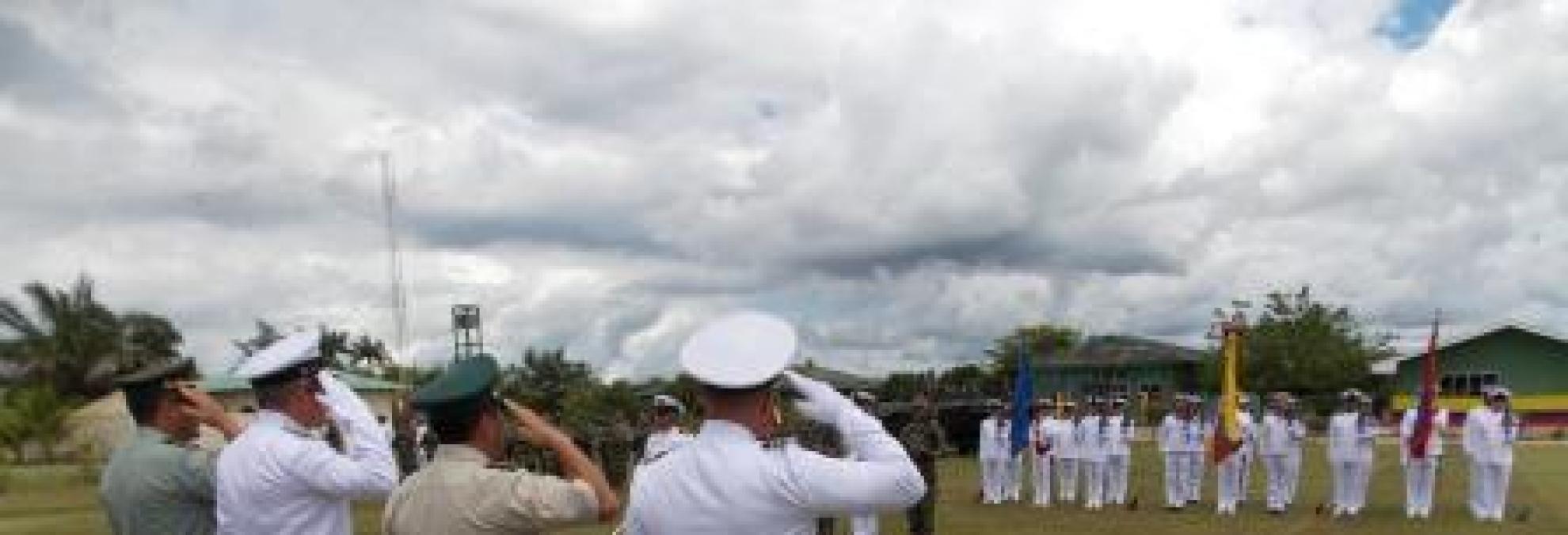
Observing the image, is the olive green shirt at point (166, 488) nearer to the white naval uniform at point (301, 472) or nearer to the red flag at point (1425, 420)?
the white naval uniform at point (301, 472)

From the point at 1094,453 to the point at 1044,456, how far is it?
2.83 feet

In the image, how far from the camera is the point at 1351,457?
18.7 m

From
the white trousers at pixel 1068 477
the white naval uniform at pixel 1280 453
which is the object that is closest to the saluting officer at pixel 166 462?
the white naval uniform at pixel 1280 453

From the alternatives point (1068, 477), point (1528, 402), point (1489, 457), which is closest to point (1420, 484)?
point (1489, 457)

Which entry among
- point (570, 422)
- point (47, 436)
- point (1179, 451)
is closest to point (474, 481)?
point (1179, 451)

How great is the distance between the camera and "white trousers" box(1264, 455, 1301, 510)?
1953cm

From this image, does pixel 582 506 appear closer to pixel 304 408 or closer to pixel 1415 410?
pixel 304 408

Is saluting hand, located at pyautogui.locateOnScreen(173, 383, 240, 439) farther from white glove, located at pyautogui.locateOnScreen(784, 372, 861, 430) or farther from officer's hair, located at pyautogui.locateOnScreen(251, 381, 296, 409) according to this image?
white glove, located at pyautogui.locateOnScreen(784, 372, 861, 430)

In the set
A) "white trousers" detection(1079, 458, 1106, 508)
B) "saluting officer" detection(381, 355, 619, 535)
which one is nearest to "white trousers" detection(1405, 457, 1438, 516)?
"white trousers" detection(1079, 458, 1106, 508)

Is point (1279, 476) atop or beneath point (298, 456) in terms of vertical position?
beneath

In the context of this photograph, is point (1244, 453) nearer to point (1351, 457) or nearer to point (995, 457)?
point (1351, 457)

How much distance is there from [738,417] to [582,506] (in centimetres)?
43

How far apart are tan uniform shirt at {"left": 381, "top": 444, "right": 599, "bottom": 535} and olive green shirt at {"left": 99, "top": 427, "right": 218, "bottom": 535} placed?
147 centimetres

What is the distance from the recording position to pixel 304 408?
15.2ft
